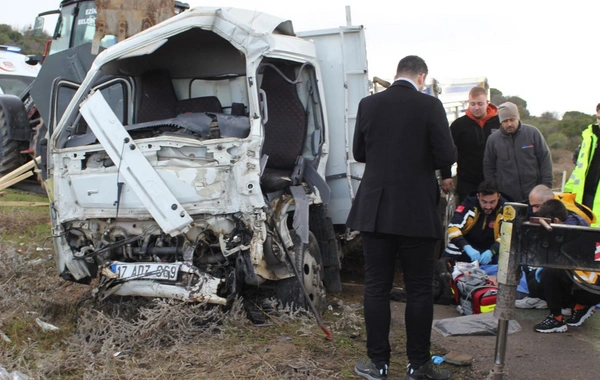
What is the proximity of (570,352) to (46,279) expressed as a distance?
4.60 m

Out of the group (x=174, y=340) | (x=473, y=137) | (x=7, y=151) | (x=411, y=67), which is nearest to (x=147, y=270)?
(x=174, y=340)

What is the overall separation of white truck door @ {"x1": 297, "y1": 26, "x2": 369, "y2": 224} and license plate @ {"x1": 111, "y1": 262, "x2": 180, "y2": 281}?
1.93m

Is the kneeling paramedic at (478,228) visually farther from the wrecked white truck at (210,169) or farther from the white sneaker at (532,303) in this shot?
the wrecked white truck at (210,169)

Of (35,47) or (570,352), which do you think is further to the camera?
(35,47)

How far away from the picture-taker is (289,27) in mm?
5688

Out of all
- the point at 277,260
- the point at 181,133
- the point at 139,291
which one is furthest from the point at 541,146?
the point at 139,291

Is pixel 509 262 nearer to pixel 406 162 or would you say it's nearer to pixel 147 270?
pixel 406 162

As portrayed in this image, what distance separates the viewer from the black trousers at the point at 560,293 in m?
5.01

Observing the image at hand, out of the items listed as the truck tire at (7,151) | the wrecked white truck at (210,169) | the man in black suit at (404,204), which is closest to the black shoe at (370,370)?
the man in black suit at (404,204)

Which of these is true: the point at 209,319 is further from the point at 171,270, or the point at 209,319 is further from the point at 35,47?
the point at 35,47

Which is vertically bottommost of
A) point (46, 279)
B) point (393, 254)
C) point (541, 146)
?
point (46, 279)

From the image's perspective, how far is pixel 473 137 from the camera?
7020mm

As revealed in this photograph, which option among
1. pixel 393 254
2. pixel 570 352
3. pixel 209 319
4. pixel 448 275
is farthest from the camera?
pixel 448 275

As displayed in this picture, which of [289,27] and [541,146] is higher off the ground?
[289,27]
